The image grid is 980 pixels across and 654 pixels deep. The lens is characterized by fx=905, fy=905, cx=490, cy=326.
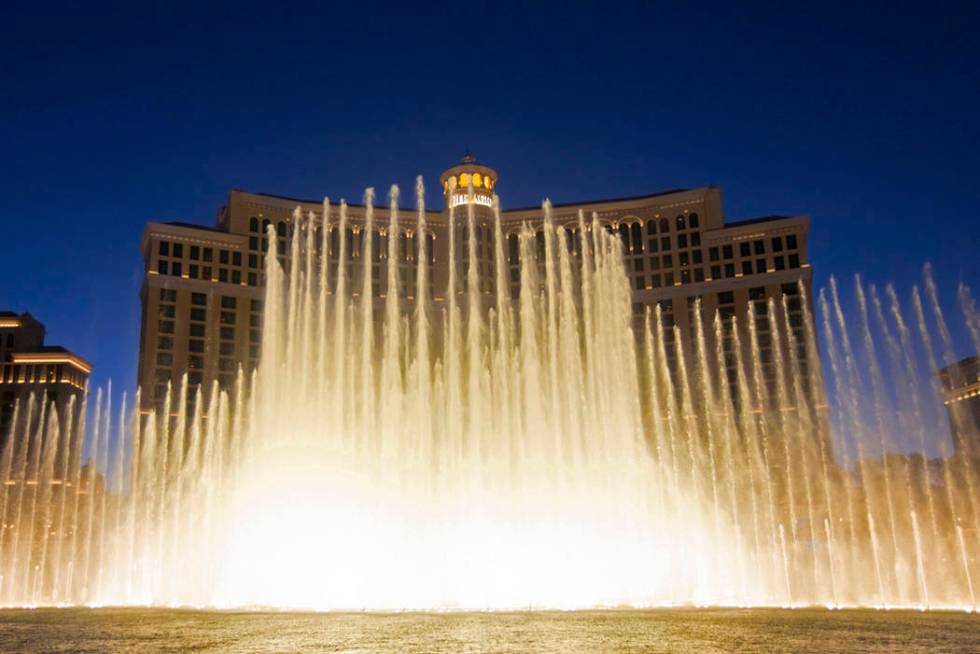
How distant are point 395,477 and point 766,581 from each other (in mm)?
18955

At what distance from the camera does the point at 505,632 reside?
17.1 metres

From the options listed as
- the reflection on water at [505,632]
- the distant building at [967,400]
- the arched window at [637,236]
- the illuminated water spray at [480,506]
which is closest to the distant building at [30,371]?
the illuminated water spray at [480,506]

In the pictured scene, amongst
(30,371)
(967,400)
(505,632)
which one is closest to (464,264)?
(967,400)

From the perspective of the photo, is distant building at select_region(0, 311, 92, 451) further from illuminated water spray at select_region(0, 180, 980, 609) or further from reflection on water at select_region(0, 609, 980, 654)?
reflection on water at select_region(0, 609, 980, 654)

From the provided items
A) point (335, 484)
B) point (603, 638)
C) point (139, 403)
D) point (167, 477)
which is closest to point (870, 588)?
point (335, 484)

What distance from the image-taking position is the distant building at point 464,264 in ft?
246

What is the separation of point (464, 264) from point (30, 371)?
161 ft

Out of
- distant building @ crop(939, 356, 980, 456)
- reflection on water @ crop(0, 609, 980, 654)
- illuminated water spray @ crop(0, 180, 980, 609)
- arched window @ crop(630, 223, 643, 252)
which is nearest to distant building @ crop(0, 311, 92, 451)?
illuminated water spray @ crop(0, 180, 980, 609)

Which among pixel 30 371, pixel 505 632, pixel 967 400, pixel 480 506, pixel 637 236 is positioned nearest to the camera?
pixel 505 632

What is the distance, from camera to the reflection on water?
14766mm

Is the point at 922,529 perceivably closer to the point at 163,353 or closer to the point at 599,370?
the point at 599,370

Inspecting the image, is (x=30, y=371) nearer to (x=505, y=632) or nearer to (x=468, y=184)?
(x=468, y=184)

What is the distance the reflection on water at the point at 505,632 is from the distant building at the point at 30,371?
260ft

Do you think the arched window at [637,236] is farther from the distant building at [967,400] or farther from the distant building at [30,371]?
the distant building at [30,371]
